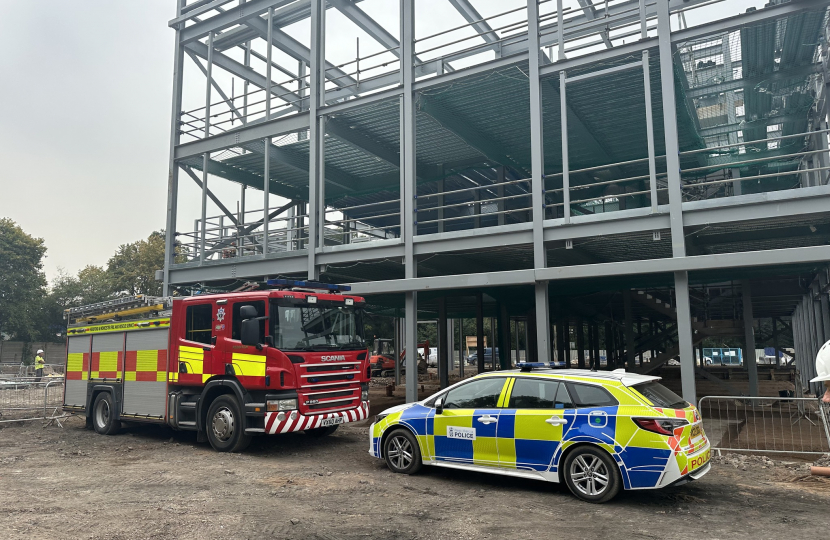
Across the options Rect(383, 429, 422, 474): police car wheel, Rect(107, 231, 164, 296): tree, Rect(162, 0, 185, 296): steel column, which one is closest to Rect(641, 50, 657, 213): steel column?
Rect(383, 429, 422, 474): police car wheel

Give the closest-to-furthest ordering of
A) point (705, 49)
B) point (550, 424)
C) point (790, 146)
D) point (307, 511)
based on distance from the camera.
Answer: point (307, 511) → point (550, 424) → point (705, 49) → point (790, 146)

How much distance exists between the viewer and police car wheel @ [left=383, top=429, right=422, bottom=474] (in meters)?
7.83

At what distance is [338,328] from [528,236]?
14.0 ft

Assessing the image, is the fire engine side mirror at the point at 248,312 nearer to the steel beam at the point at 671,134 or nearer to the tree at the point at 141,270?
the steel beam at the point at 671,134

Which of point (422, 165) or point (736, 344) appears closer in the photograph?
point (422, 165)

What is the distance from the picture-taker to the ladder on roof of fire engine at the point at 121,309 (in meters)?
11.8

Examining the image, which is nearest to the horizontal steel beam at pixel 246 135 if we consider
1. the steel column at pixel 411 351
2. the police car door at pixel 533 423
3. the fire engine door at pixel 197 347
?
the steel column at pixel 411 351

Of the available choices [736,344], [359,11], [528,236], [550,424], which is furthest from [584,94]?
[736,344]

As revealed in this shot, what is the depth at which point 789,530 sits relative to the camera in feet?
18.1

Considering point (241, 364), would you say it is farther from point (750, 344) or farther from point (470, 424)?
point (750, 344)

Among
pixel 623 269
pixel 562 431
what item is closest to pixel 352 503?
pixel 562 431

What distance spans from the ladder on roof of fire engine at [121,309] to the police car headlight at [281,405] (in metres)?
3.31

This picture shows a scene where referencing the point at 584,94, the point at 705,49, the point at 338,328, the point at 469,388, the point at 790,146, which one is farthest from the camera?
the point at 790,146

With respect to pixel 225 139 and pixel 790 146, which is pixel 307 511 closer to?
pixel 225 139
